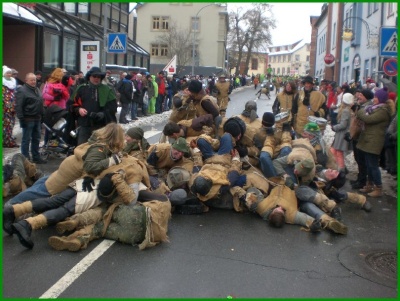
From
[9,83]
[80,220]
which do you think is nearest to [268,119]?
[80,220]

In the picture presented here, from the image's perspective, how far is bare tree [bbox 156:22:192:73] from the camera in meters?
64.4

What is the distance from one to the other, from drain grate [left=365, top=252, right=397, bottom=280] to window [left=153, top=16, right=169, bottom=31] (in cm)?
6989

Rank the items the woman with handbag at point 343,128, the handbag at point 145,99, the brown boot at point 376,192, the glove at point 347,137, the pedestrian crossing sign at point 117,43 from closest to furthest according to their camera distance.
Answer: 1. the brown boot at point 376,192
2. the glove at point 347,137
3. the woman with handbag at point 343,128
4. the pedestrian crossing sign at point 117,43
5. the handbag at point 145,99

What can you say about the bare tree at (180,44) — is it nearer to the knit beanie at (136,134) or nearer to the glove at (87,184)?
the knit beanie at (136,134)

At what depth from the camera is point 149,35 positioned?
74000 millimetres

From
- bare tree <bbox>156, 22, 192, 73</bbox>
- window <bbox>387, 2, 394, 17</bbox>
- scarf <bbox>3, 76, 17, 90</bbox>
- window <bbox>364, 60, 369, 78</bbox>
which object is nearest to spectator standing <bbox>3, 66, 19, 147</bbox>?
scarf <bbox>3, 76, 17, 90</bbox>

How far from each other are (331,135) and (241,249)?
41.4 feet

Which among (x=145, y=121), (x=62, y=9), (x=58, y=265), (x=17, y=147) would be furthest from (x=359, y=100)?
(x=62, y=9)

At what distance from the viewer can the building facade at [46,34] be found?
2184 cm

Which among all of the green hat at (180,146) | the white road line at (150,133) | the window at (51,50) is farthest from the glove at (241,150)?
the window at (51,50)

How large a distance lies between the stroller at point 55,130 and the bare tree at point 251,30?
2580 inches

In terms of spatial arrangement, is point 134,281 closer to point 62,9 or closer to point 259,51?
point 62,9

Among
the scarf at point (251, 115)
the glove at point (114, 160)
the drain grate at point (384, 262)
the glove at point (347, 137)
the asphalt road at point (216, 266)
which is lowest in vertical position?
the drain grate at point (384, 262)

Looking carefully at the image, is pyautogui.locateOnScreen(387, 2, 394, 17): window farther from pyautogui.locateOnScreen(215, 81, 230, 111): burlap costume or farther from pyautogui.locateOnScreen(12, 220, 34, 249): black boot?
pyautogui.locateOnScreen(12, 220, 34, 249): black boot
